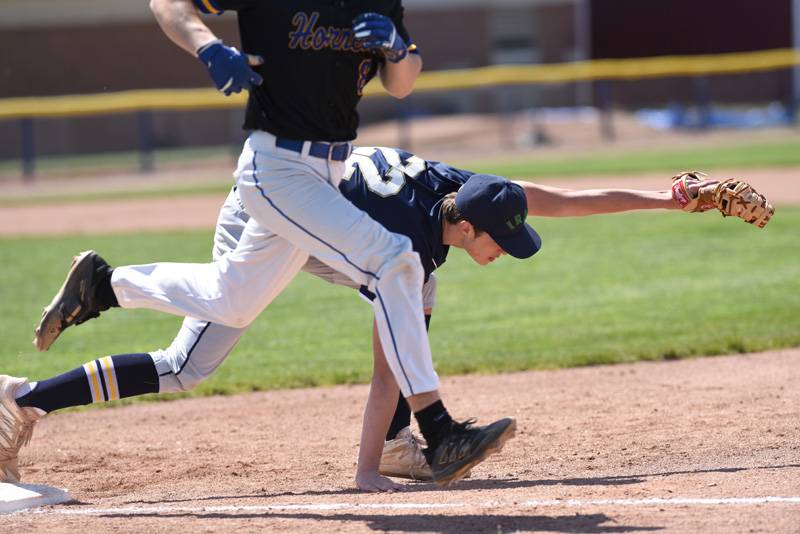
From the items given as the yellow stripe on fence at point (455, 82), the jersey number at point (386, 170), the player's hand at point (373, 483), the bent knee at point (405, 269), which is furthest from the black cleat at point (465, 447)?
the yellow stripe on fence at point (455, 82)

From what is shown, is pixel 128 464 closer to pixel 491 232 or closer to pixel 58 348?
pixel 491 232

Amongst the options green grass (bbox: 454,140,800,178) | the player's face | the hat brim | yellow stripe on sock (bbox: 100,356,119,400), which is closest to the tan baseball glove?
the hat brim

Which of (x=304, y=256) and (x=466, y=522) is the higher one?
(x=304, y=256)

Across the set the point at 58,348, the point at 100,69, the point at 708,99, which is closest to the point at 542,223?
the point at 58,348

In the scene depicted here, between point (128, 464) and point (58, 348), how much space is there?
2987 millimetres

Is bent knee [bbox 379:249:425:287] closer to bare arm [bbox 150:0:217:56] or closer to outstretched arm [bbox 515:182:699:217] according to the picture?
outstretched arm [bbox 515:182:699:217]

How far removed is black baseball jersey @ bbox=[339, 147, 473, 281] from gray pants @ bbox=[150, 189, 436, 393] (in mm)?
338

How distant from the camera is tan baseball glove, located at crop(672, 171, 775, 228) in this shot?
4281 mm

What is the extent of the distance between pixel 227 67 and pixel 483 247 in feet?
3.83

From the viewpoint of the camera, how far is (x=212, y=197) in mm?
18219

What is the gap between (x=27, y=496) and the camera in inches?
163

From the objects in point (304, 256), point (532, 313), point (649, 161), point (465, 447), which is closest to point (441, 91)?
point (649, 161)

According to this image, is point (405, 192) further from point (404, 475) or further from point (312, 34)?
point (404, 475)

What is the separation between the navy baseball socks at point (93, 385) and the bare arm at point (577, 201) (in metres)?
1.63
